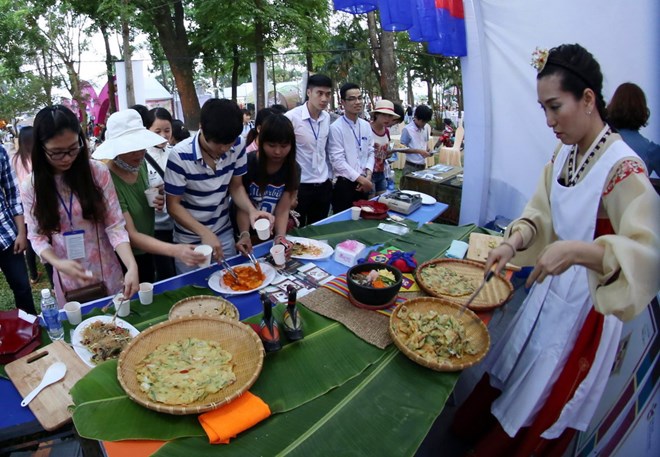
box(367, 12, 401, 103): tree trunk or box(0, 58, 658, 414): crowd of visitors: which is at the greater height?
box(367, 12, 401, 103): tree trunk

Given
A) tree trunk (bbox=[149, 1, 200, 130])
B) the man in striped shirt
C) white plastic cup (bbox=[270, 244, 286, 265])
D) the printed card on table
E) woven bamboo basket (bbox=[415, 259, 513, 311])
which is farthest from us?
tree trunk (bbox=[149, 1, 200, 130])

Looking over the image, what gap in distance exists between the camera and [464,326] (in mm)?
2018

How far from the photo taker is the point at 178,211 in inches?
104

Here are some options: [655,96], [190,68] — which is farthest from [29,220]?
[190,68]

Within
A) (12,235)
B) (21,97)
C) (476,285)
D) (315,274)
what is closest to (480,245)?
(476,285)

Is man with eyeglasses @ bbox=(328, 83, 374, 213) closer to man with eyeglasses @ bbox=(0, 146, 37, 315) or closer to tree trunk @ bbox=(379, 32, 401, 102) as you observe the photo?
man with eyeglasses @ bbox=(0, 146, 37, 315)

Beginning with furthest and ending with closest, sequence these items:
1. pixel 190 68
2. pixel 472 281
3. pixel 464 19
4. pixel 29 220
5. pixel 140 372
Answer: pixel 190 68 < pixel 464 19 < pixel 472 281 < pixel 29 220 < pixel 140 372

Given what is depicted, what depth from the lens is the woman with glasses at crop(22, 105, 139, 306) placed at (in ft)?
6.56

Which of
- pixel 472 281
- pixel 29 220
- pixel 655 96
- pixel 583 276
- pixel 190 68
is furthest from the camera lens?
pixel 190 68

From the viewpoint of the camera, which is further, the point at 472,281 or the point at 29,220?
the point at 472,281

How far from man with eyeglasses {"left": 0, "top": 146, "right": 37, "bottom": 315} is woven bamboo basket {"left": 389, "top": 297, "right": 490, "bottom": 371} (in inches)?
120

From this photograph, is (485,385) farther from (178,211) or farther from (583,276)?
(178,211)

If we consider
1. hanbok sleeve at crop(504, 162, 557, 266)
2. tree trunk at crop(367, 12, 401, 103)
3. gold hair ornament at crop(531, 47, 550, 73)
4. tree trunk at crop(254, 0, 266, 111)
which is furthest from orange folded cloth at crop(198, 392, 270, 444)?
tree trunk at crop(254, 0, 266, 111)

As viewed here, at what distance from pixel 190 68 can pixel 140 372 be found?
Result: 1366 cm
